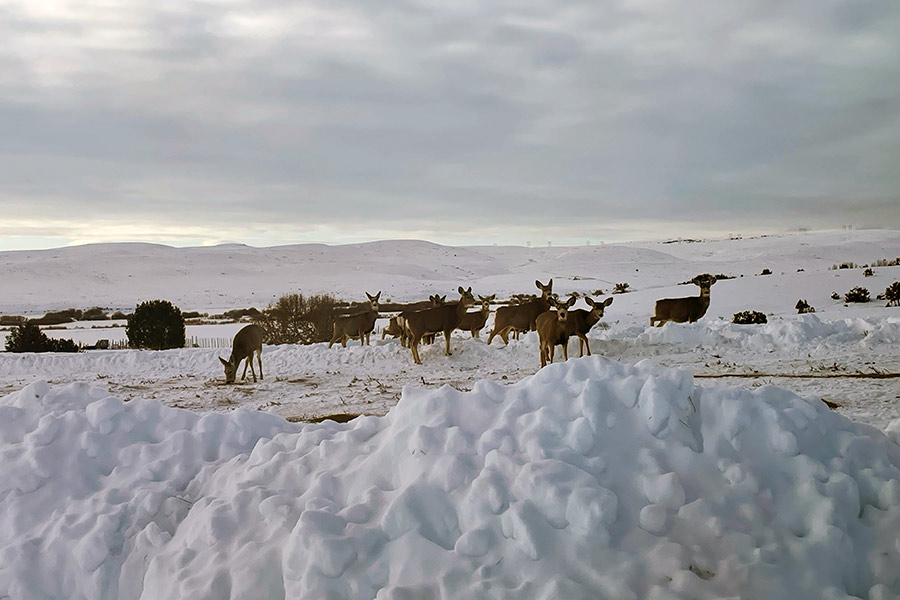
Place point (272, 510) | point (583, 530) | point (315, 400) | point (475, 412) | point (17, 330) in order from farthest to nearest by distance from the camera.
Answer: point (17, 330), point (315, 400), point (475, 412), point (272, 510), point (583, 530)

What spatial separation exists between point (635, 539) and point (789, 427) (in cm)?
137

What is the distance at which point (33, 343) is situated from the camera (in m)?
17.4

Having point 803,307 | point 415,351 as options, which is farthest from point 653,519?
point 803,307

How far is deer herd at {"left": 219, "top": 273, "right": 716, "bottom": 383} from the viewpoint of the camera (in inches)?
404

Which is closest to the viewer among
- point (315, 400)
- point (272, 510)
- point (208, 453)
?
point (272, 510)

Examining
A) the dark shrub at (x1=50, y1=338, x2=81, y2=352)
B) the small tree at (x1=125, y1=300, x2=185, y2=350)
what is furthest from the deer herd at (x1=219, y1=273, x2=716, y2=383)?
the dark shrub at (x1=50, y1=338, x2=81, y2=352)

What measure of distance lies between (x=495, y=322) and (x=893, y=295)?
1070 centimetres

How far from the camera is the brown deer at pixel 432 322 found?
1190 cm

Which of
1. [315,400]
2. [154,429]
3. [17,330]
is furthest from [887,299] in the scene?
[17,330]

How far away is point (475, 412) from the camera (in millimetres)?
4328

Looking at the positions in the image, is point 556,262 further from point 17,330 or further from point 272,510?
point 272,510

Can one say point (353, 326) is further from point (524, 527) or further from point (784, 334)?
point (524, 527)

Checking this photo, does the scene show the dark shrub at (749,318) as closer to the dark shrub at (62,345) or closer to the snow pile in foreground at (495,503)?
the snow pile in foreground at (495,503)

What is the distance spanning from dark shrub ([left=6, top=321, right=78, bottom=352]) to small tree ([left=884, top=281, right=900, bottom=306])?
20.8m
